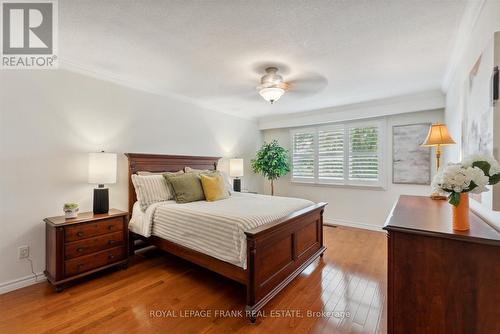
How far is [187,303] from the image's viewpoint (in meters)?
2.09

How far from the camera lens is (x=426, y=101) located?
12.0ft

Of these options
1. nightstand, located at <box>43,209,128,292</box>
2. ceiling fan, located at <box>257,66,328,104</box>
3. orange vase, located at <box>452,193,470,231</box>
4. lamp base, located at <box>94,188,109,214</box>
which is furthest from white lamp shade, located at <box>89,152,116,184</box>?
orange vase, located at <box>452,193,470,231</box>

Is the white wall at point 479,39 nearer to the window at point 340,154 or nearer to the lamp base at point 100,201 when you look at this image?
the window at point 340,154

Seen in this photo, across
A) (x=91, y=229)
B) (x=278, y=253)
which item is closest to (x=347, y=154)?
(x=278, y=253)

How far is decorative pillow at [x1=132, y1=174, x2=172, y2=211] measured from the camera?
291 centimetres

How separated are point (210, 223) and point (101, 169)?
1473 mm

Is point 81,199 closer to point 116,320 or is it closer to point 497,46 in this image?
point 116,320

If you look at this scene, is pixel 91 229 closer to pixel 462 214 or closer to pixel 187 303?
pixel 187 303

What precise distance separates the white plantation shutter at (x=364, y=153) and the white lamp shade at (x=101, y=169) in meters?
4.03

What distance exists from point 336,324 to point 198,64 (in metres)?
2.86

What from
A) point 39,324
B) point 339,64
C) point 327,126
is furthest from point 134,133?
point 327,126

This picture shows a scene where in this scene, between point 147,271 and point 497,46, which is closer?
point 497,46

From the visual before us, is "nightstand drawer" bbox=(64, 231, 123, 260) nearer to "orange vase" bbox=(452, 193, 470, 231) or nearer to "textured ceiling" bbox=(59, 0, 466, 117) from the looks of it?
"textured ceiling" bbox=(59, 0, 466, 117)

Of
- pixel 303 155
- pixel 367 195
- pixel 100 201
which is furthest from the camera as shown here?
pixel 303 155
